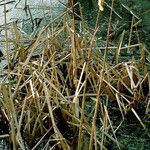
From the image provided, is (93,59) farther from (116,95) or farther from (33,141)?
(33,141)

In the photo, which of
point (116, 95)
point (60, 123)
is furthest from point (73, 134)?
point (116, 95)

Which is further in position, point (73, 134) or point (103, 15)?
point (103, 15)

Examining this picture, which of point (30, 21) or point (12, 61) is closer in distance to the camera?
point (12, 61)

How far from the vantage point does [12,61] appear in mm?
2066

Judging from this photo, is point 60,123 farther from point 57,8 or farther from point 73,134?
point 57,8

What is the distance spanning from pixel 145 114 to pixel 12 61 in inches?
→ 27.9

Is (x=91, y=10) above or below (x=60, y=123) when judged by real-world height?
above

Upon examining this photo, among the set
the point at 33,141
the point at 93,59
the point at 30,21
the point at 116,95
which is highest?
the point at 30,21

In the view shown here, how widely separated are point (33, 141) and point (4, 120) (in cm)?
15

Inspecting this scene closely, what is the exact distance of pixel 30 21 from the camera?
9.14ft

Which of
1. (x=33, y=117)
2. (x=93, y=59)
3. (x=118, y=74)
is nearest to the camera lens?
(x=33, y=117)

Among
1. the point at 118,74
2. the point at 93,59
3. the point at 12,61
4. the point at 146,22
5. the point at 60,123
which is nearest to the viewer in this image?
the point at 60,123

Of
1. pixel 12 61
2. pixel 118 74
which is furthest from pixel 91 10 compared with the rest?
pixel 118 74

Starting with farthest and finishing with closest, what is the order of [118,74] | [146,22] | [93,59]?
[146,22], [93,59], [118,74]
